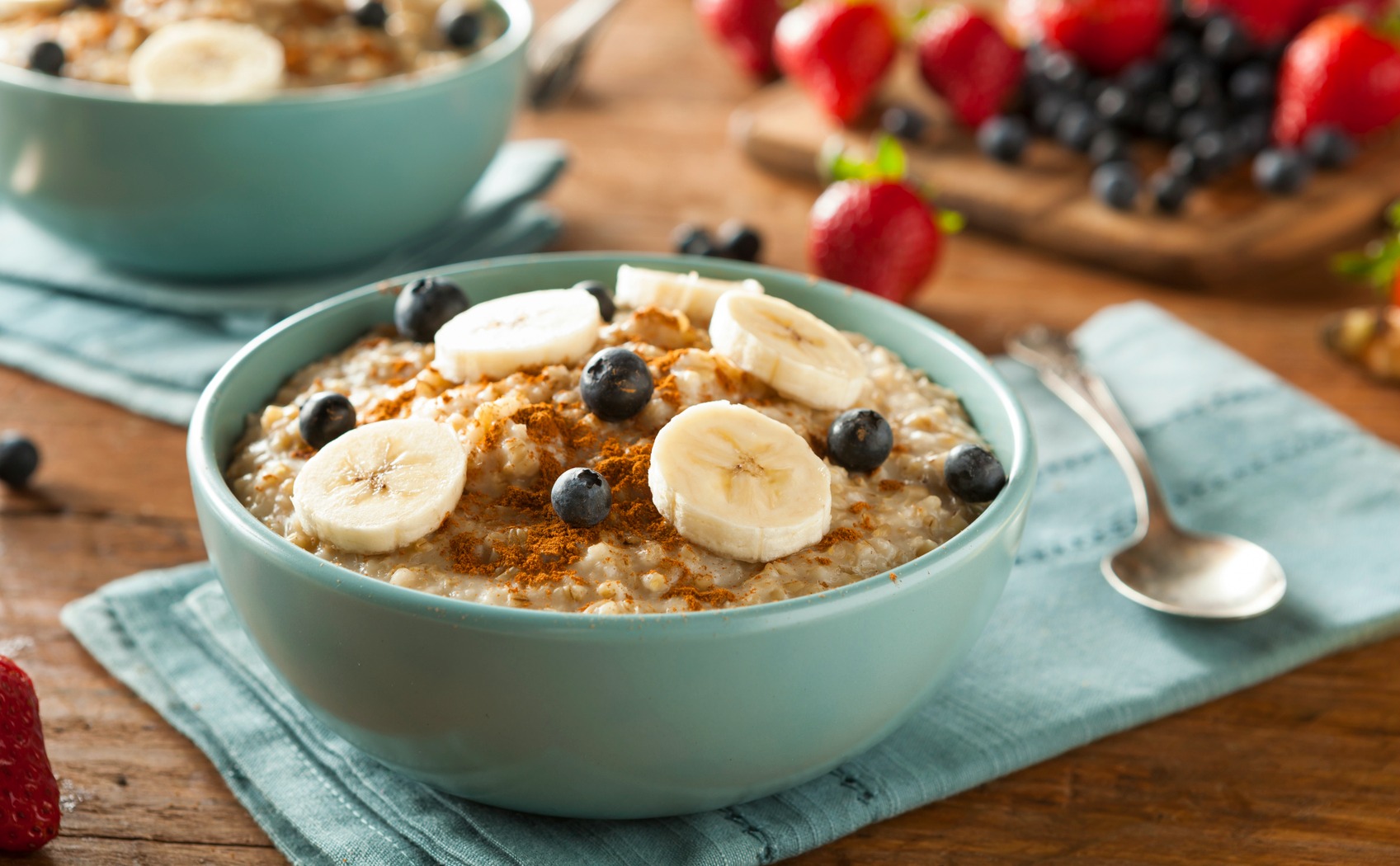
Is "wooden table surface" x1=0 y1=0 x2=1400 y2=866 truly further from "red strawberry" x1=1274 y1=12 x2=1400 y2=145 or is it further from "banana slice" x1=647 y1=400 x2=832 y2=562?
"red strawberry" x1=1274 y1=12 x2=1400 y2=145

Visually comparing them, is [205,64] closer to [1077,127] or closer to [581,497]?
[581,497]

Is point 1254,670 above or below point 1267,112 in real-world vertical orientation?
below

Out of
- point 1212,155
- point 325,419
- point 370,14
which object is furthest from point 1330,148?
point 325,419

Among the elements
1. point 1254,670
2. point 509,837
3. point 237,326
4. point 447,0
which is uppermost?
point 447,0

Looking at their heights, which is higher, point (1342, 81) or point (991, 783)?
point (1342, 81)

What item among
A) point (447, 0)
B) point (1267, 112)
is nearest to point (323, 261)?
point (447, 0)

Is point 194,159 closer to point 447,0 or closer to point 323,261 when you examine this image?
point 323,261

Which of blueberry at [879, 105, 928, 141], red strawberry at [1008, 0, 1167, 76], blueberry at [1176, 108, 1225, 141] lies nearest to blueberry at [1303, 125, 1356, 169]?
blueberry at [1176, 108, 1225, 141]
